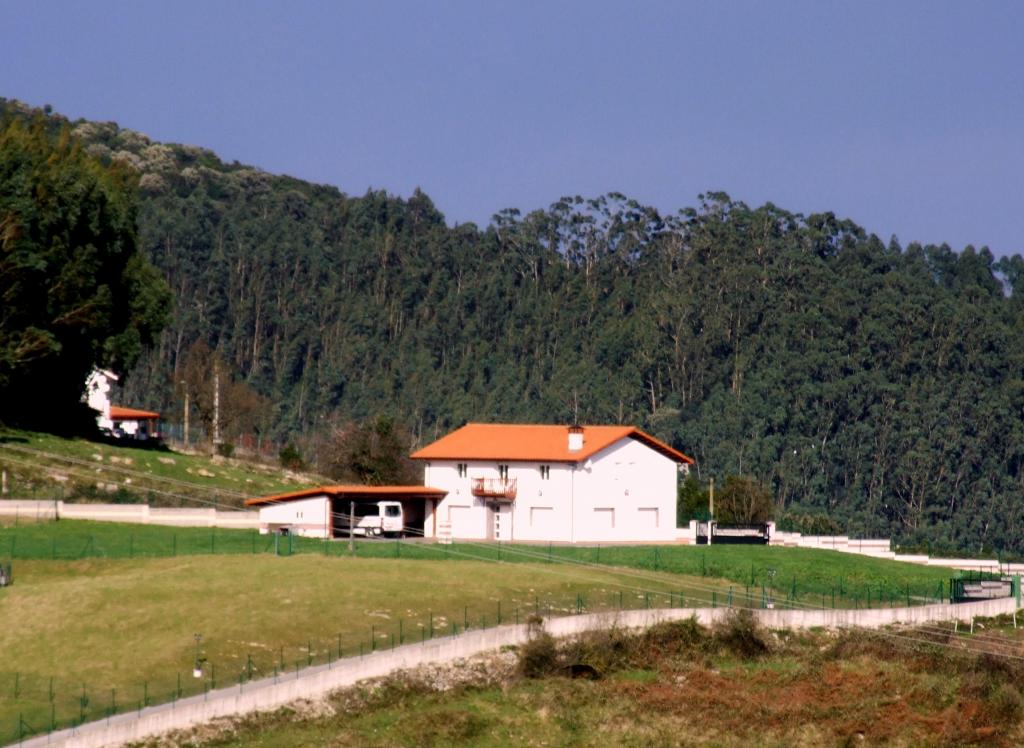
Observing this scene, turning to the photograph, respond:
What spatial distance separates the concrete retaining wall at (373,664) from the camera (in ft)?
165

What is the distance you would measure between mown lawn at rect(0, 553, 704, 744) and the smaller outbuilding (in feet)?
42.1

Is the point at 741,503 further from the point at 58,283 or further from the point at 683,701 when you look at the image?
the point at 683,701

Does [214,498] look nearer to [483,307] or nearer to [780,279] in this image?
[780,279]

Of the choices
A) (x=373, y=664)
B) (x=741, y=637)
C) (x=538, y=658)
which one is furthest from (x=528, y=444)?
(x=373, y=664)

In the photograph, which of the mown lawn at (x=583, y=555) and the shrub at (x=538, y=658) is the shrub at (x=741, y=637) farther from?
the shrub at (x=538, y=658)

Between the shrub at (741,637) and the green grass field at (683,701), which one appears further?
the shrub at (741,637)

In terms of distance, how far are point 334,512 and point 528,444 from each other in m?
12.2

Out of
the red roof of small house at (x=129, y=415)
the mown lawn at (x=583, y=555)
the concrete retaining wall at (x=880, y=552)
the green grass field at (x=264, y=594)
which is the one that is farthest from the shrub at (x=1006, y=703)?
the red roof of small house at (x=129, y=415)

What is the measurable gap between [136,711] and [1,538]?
29.0m

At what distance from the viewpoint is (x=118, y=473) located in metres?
99.5

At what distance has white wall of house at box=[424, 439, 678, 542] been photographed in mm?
94562

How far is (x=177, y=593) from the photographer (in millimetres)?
65625

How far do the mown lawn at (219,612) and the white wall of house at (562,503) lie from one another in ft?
55.6

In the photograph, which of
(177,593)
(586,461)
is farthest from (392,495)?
(177,593)
